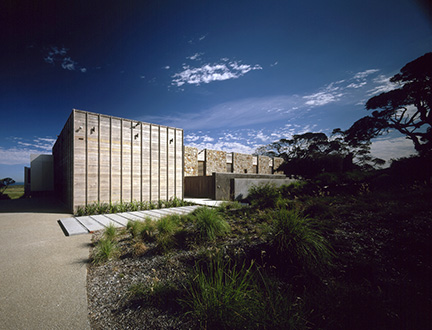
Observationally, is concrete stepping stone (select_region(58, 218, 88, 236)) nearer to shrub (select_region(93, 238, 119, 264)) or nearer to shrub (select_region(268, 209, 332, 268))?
shrub (select_region(93, 238, 119, 264))

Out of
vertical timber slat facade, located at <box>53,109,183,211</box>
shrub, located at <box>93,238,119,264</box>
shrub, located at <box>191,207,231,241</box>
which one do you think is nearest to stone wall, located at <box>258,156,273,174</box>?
vertical timber slat facade, located at <box>53,109,183,211</box>

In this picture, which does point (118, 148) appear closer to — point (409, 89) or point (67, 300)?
point (67, 300)

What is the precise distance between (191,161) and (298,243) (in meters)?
13.8

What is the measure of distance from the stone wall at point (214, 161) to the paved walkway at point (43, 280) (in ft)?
42.8

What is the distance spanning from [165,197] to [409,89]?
1417cm

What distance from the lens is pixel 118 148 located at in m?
A: 7.34

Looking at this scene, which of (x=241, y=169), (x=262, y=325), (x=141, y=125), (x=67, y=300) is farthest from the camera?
(x=241, y=169)

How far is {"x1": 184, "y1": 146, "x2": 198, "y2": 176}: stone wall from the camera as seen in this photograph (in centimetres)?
1516

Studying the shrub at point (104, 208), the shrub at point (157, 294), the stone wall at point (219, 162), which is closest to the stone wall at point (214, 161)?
the stone wall at point (219, 162)

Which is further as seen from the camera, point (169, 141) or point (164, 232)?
point (169, 141)

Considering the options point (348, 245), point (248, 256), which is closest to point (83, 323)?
point (248, 256)

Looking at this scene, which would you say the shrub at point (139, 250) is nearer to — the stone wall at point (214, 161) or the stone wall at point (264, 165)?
the stone wall at point (214, 161)

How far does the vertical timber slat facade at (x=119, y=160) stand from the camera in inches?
257

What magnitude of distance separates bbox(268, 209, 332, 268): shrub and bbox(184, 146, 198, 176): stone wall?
13.1 m
